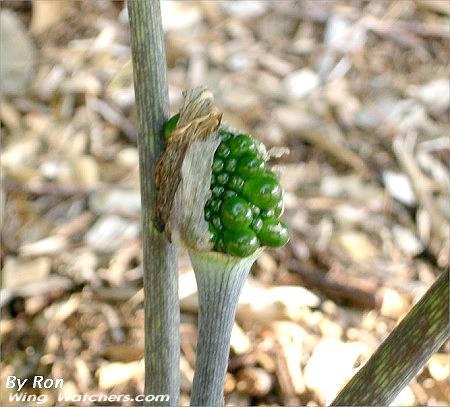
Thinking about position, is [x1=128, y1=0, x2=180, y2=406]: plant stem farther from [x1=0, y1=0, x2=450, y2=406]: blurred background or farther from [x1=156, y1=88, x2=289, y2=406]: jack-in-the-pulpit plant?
[x1=0, y1=0, x2=450, y2=406]: blurred background

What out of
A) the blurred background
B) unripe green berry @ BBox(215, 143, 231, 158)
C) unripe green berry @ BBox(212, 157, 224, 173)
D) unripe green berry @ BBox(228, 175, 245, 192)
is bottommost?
the blurred background

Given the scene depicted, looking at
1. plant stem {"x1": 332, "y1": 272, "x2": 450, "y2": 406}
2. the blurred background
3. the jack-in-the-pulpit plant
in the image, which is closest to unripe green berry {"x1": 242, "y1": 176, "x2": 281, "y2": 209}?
the jack-in-the-pulpit plant

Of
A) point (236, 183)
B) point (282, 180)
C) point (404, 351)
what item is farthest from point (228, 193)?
point (282, 180)

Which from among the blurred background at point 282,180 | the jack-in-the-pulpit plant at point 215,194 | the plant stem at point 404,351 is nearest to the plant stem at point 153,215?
the jack-in-the-pulpit plant at point 215,194

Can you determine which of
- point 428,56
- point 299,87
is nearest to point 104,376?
point 299,87

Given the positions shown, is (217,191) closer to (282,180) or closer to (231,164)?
(231,164)

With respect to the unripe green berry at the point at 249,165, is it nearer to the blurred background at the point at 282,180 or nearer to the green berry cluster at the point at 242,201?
the green berry cluster at the point at 242,201
